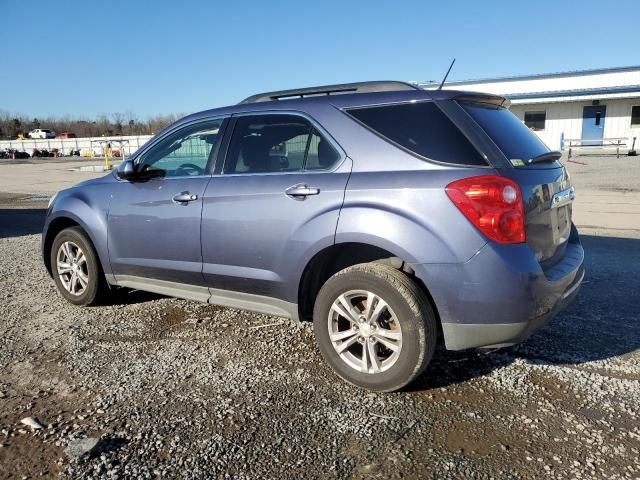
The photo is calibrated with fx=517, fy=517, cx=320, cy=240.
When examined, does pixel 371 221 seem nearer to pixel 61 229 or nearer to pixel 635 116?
pixel 61 229

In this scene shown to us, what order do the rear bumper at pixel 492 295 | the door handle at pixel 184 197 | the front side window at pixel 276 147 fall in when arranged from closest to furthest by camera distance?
the rear bumper at pixel 492 295, the front side window at pixel 276 147, the door handle at pixel 184 197

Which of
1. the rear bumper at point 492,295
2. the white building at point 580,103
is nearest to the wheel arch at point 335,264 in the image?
the rear bumper at point 492,295

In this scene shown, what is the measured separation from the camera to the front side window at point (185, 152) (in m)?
4.19

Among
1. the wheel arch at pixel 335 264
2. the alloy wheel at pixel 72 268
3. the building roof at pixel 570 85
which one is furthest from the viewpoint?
the building roof at pixel 570 85

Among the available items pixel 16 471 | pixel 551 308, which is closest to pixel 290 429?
pixel 16 471

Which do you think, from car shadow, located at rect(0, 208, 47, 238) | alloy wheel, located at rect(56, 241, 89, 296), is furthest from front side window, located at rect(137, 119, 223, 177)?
car shadow, located at rect(0, 208, 47, 238)

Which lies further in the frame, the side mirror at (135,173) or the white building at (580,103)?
the white building at (580,103)

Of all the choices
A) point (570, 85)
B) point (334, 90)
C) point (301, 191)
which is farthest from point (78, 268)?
point (570, 85)

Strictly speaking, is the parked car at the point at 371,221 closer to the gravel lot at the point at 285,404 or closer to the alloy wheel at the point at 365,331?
the alloy wheel at the point at 365,331

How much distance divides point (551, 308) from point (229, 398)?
2053 millimetres

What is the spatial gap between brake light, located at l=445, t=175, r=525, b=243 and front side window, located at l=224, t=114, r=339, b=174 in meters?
0.94

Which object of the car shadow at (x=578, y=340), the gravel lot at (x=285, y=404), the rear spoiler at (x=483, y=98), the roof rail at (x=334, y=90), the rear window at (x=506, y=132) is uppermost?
the roof rail at (x=334, y=90)

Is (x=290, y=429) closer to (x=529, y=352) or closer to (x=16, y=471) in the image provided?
(x=16, y=471)

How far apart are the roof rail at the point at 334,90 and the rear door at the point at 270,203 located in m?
0.24
